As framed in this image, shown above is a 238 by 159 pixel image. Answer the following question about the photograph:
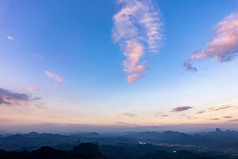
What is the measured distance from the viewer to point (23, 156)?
81.6 m

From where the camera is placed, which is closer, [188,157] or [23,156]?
[23,156]

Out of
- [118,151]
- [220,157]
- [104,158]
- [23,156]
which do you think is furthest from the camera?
[118,151]

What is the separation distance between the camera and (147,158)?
471 feet

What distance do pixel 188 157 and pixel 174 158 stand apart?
11858 millimetres

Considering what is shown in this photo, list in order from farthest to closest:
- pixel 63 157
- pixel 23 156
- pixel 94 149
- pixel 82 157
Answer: pixel 94 149 < pixel 82 157 < pixel 63 157 < pixel 23 156

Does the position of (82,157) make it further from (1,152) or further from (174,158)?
(174,158)

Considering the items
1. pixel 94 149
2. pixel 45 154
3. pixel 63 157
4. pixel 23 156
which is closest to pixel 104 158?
pixel 94 149

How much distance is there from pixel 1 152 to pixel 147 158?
357 feet

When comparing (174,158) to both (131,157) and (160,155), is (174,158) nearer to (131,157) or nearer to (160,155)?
(160,155)

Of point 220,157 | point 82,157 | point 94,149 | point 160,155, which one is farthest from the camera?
point 220,157

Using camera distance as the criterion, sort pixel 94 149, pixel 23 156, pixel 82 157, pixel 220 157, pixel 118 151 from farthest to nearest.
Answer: pixel 118 151, pixel 220 157, pixel 94 149, pixel 82 157, pixel 23 156

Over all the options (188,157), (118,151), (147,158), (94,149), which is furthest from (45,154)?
(188,157)

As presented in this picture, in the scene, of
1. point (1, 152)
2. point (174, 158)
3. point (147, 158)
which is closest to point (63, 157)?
point (1, 152)

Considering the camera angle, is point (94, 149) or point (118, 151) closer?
point (94, 149)
